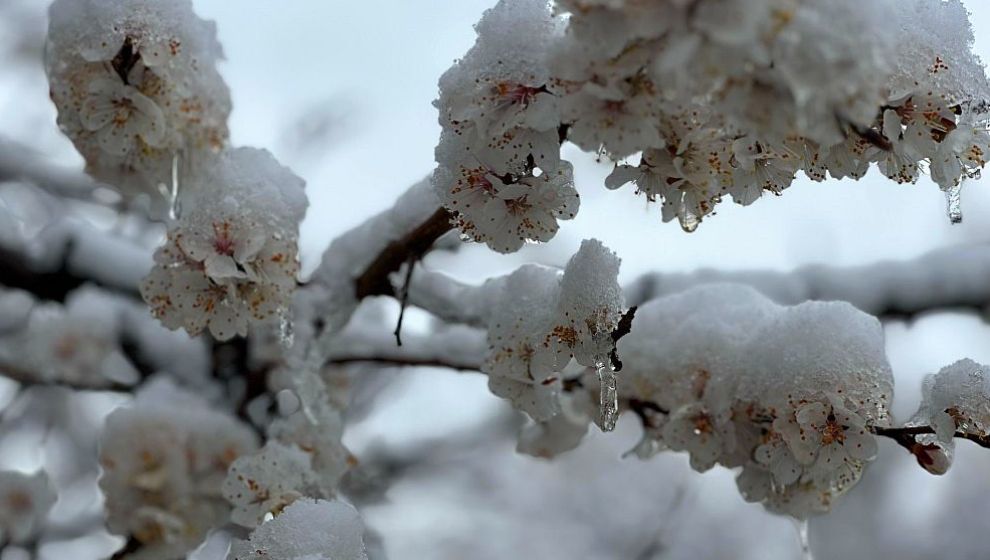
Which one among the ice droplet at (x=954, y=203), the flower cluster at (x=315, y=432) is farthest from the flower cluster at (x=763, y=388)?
the flower cluster at (x=315, y=432)

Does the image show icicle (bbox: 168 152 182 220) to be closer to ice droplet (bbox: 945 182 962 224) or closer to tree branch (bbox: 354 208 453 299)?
tree branch (bbox: 354 208 453 299)

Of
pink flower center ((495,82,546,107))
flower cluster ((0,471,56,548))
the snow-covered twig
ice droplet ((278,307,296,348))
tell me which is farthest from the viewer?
the snow-covered twig

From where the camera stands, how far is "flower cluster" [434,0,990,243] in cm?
88

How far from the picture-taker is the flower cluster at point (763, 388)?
1.53 m

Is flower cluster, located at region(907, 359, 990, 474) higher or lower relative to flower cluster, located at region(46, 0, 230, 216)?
lower

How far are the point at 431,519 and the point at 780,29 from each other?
5231 mm

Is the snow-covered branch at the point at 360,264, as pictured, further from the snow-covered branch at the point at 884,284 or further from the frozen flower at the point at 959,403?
the frozen flower at the point at 959,403

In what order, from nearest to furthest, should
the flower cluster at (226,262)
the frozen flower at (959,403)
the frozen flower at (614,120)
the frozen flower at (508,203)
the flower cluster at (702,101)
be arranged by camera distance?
the flower cluster at (702,101)
the frozen flower at (614,120)
the frozen flower at (508,203)
the frozen flower at (959,403)
the flower cluster at (226,262)

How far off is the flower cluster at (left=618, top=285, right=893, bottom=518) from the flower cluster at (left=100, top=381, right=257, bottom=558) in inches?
39.9

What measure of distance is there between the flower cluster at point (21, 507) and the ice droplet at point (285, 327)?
54.5 inches

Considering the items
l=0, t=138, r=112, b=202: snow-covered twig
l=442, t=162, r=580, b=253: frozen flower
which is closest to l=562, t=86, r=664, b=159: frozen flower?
l=442, t=162, r=580, b=253: frozen flower

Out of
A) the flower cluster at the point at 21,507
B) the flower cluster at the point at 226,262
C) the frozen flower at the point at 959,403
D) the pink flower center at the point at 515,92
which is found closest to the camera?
the pink flower center at the point at 515,92

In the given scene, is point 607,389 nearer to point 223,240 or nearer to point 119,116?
point 223,240

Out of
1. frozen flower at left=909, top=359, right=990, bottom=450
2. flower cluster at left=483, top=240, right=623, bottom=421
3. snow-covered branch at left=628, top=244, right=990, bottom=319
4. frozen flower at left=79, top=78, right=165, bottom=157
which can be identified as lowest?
snow-covered branch at left=628, top=244, right=990, bottom=319
